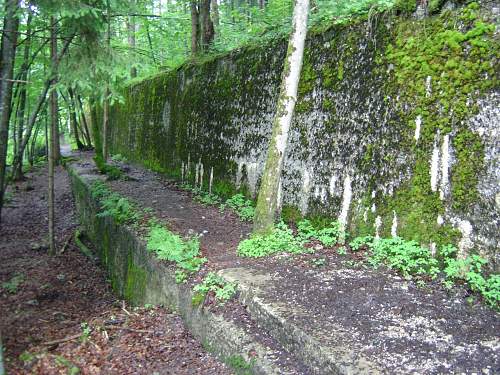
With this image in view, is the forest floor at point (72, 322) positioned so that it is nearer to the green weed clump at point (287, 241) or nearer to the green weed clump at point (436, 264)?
the green weed clump at point (287, 241)

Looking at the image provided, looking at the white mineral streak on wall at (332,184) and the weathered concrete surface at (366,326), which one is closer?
the weathered concrete surface at (366,326)

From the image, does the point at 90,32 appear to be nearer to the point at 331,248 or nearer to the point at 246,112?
the point at 246,112

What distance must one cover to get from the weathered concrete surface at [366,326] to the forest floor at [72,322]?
814 millimetres

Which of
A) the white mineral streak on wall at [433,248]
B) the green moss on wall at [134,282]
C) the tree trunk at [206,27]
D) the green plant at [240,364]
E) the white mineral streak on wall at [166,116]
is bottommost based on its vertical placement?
the green moss on wall at [134,282]

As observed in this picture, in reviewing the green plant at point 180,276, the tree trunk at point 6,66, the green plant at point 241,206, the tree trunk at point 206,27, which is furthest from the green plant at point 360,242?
the tree trunk at point 206,27

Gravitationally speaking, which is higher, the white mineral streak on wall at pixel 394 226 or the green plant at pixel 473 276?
the white mineral streak on wall at pixel 394 226

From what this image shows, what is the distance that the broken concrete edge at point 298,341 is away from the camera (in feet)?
9.70

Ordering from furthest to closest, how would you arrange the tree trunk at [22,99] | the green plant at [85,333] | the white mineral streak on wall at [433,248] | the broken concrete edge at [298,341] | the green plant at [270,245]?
the tree trunk at [22,99] → the green plant at [270,245] → the green plant at [85,333] → the white mineral streak on wall at [433,248] → the broken concrete edge at [298,341]

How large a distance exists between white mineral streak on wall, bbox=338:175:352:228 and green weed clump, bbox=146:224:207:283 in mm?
2019

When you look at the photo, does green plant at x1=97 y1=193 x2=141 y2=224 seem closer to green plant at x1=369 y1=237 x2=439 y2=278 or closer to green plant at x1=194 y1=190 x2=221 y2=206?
green plant at x1=194 y1=190 x2=221 y2=206

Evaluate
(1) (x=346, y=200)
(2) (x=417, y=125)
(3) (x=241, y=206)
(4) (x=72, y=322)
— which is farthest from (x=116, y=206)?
(2) (x=417, y=125)

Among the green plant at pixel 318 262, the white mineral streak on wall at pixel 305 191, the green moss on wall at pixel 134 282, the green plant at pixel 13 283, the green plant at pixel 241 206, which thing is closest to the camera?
the green plant at pixel 318 262

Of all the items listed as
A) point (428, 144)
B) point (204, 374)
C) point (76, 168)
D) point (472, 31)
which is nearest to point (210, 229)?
point (204, 374)

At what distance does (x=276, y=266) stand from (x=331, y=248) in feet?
3.24
